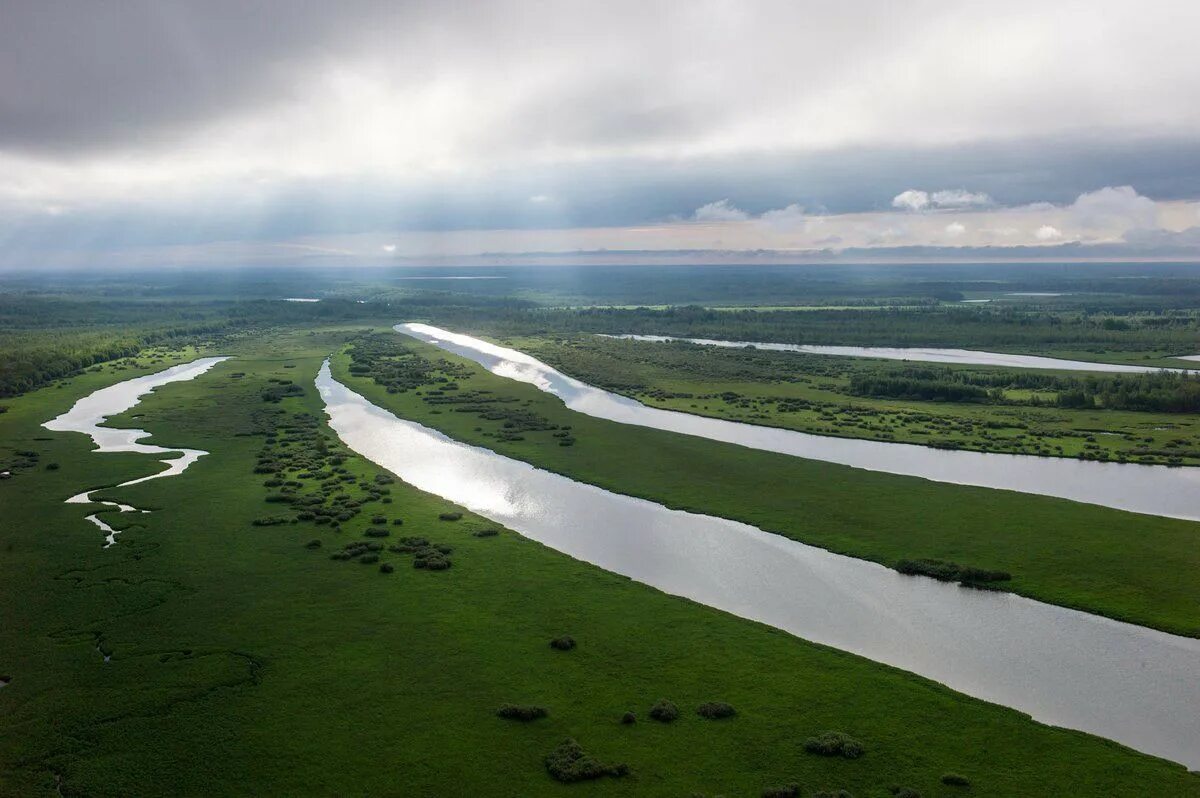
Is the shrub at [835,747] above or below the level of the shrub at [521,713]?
below

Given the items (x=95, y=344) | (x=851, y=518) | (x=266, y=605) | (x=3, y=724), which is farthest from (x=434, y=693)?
(x=95, y=344)

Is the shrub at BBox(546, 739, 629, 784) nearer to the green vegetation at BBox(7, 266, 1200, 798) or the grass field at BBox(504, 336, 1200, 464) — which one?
the green vegetation at BBox(7, 266, 1200, 798)

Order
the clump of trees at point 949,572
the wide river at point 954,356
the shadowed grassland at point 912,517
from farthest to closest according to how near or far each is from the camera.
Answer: the wide river at point 954,356
the clump of trees at point 949,572
the shadowed grassland at point 912,517

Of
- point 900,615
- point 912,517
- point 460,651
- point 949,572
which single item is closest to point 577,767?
point 460,651

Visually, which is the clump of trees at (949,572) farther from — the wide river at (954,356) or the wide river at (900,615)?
the wide river at (954,356)

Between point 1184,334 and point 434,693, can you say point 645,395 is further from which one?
point 1184,334

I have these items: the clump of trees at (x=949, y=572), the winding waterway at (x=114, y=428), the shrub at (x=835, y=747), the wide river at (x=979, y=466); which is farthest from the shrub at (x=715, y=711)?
the wide river at (x=979, y=466)

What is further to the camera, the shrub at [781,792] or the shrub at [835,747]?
the shrub at [835,747]
